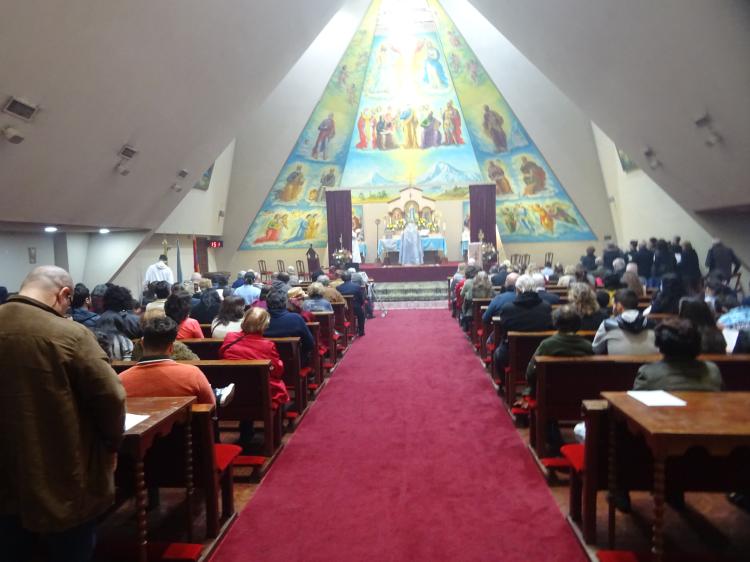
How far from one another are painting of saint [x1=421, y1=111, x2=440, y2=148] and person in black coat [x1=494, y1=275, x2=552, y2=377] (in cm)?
1537

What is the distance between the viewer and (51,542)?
1949 millimetres

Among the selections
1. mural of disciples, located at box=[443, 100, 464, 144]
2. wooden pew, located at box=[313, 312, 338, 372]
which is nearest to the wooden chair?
mural of disciples, located at box=[443, 100, 464, 144]

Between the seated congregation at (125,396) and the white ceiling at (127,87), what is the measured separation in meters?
2.16

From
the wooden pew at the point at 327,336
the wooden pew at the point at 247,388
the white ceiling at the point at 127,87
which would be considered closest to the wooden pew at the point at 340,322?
the wooden pew at the point at 327,336

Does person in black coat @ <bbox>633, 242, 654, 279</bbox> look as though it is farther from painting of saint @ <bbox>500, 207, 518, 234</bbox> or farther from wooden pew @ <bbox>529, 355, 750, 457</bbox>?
wooden pew @ <bbox>529, 355, 750, 457</bbox>

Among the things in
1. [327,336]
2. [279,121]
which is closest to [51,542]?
[327,336]

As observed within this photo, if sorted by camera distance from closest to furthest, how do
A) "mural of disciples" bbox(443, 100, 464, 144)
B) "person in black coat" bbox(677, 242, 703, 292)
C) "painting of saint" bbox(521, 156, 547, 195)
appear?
1. "person in black coat" bbox(677, 242, 703, 292)
2. "painting of saint" bbox(521, 156, 547, 195)
3. "mural of disciples" bbox(443, 100, 464, 144)

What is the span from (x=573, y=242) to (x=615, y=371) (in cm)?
1571

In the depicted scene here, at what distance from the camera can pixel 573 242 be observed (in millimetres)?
18328

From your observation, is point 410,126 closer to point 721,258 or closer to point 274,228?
point 274,228

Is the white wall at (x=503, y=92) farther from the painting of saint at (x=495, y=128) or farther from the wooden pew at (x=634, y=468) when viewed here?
the wooden pew at (x=634, y=468)

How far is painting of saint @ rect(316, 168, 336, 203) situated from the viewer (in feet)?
63.2

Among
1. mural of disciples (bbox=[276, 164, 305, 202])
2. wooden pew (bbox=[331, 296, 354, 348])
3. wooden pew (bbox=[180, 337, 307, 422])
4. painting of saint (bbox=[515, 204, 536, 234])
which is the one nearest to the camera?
wooden pew (bbox=[180, 337, 307, 422])

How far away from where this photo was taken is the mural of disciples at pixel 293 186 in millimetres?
18219
